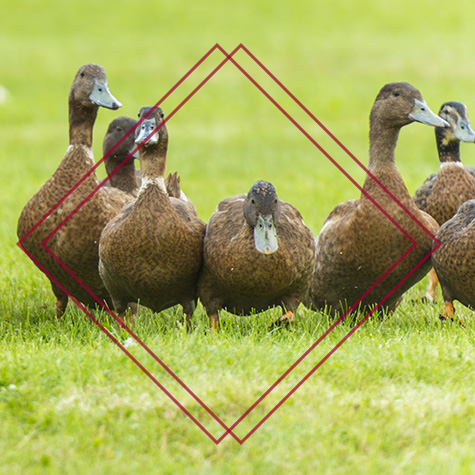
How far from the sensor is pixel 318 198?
31.8 ft

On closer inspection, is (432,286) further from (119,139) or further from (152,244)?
(119,139)

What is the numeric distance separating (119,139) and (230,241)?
219cm

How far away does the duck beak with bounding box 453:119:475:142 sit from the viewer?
24.2ft

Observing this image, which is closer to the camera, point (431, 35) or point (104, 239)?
point (104, 239)

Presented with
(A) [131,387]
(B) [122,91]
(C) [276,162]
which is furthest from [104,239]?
(B) [122,91]

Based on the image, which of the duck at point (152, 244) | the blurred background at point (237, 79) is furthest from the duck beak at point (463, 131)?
the duck at point (152, 244)

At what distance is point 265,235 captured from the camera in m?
5.80

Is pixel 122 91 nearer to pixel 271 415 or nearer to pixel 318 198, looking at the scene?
pixel 318 198

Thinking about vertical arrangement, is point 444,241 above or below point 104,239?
above

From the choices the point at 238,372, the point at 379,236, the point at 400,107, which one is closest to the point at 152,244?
the point at 238,372

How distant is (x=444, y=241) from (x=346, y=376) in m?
1.55

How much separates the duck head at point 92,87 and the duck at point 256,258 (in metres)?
1.25

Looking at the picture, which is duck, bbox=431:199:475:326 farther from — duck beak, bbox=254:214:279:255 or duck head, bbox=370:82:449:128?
duck beak, bbox=254:214:279:255

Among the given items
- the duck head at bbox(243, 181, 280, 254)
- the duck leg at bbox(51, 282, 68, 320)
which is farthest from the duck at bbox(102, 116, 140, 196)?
the duck head at bbox(243, 181, 280, 254)
